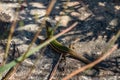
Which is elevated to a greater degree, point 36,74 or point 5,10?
point 5,10

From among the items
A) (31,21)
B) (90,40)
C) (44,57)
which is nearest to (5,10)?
→ (31,21)

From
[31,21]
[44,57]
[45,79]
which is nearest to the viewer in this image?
[45,79]

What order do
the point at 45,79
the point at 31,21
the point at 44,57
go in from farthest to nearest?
the point at 31,21
the point at 44,57
the point at 45,79

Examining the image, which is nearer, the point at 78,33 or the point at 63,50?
the point at 63,50

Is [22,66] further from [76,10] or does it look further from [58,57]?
[76,10]

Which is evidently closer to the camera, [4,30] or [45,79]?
[45,79]

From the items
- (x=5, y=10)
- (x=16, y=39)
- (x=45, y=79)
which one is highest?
(x=5, y=10)

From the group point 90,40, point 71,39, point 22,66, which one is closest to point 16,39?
point 22,66
